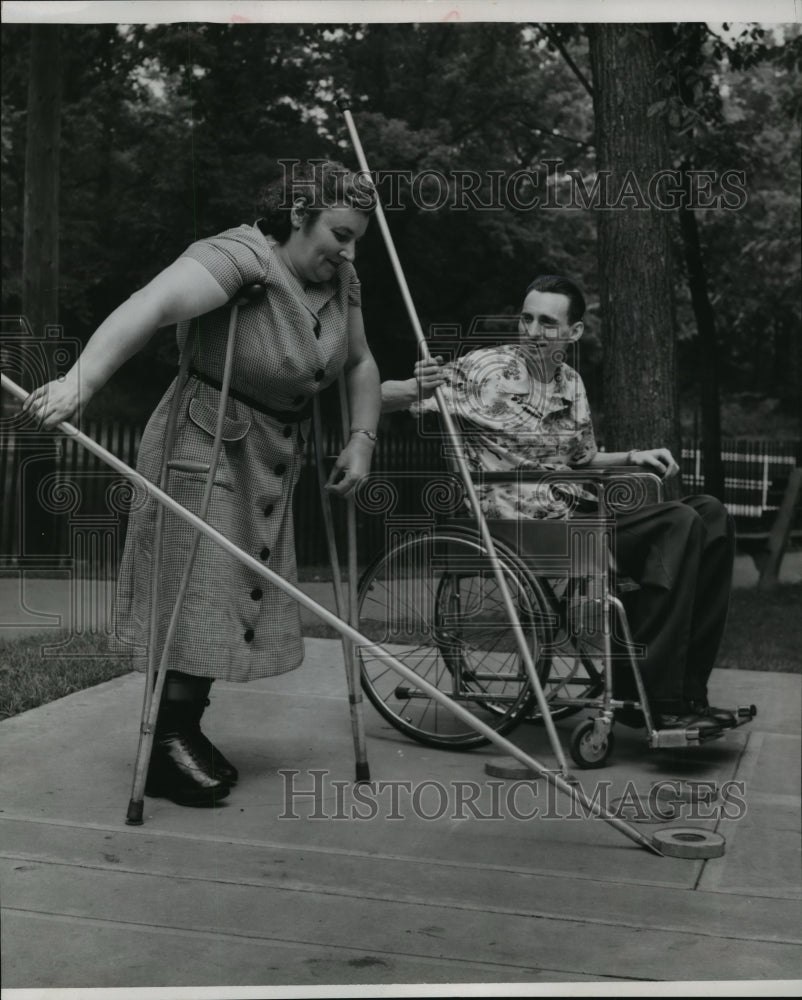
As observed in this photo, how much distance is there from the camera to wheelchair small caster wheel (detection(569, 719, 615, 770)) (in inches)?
165

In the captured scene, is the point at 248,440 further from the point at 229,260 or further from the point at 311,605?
the point at 311,605

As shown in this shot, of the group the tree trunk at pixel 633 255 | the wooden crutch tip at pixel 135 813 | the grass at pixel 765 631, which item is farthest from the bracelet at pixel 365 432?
the grass at pixel 765 631

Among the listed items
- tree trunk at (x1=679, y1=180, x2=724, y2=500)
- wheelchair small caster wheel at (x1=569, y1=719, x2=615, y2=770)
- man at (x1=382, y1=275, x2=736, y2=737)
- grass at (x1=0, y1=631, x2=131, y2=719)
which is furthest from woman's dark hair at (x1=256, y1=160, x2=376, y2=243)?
tree trunk at (x1=679, y1=180, x2=724, y2=500)

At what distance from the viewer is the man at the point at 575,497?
4.11 m

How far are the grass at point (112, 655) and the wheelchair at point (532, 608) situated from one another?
856 millimetres

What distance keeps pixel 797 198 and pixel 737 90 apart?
1732mm

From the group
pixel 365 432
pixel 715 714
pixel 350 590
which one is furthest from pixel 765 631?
pixel 365 432

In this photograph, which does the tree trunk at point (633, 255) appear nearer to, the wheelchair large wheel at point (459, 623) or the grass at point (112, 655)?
the wheelchair large wheel at point (459, 623)

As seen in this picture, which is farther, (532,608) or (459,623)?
(459,623)

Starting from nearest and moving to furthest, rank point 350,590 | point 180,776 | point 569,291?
point 180,776 → point 350,590 → point 569,291

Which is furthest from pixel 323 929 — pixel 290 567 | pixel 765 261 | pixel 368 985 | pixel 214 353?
pixel 765 261

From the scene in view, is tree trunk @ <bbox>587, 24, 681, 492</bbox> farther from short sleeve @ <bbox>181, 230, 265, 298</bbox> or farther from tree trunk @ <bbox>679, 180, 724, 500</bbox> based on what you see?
tree trunk @ <bbox>679, 180, 724, 500</bbox>

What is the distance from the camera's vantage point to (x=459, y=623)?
4.37 meters

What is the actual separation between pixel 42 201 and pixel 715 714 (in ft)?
8.50
